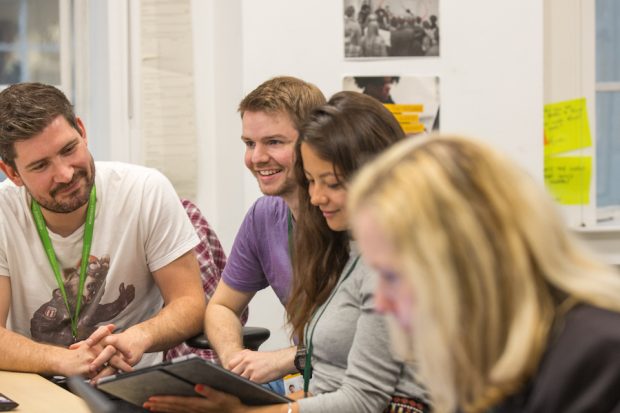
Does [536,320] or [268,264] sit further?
[268,264]

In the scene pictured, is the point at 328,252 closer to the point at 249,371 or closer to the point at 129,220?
the point at 249,371

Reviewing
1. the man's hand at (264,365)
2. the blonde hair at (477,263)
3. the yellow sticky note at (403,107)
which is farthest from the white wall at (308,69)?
the blonde hair at (477,263)

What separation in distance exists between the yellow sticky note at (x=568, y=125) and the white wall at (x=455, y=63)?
11 centimetres

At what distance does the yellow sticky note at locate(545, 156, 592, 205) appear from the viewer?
3.33 meters

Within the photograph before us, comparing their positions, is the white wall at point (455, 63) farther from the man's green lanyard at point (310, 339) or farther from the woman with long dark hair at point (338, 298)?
the man's green lanyard at point (310, 339)

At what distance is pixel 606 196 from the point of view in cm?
353

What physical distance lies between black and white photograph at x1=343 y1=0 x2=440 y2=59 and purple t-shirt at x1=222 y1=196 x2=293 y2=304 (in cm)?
91

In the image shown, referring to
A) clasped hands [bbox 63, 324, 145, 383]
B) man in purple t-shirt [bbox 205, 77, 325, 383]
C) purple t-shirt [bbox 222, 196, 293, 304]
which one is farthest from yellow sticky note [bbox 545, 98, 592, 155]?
clasped hands [bbox 63, 324, 145, 383]

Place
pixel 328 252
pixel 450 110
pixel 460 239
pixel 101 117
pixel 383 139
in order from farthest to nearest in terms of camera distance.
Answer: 1. pixel 101 117
2. pixel 450 110
3. pixel 328 252
4. pixel 383 139
5. pixel 460 239

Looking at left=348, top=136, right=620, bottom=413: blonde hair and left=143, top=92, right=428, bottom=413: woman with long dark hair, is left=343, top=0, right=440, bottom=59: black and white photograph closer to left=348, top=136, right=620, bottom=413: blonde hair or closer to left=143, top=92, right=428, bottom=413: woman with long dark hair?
left=143, top=92, right=428, bottom=413: woman with long dark hair

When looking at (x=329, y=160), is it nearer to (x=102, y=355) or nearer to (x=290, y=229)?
(x=290, y=229)

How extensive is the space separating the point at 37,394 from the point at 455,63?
6.40 ft

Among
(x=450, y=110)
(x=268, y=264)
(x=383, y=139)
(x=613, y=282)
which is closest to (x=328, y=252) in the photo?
(x=383, y=139)

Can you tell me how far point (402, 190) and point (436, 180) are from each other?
38 millimetres
